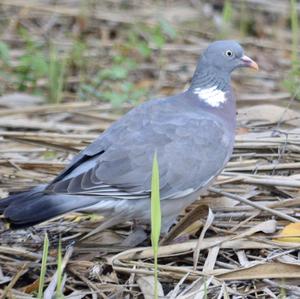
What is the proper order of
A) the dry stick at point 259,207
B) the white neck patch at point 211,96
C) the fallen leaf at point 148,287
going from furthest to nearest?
1. the white neck patch at point 211,96
2. the dry stick at point 259,207
3. the fallen leaf at point 148,287

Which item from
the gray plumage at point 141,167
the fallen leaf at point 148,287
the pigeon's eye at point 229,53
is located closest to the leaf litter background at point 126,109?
the fallen leaf at point 148,287

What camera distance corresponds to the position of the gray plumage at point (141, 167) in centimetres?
379

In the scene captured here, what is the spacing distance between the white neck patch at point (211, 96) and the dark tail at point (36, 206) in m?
0.84

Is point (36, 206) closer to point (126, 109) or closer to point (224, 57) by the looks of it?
point (224, 57)

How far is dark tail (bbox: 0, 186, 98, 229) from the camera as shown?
366cm

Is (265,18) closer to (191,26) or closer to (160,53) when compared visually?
(191,26)

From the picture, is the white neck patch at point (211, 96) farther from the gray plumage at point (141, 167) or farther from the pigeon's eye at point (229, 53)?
the pigeon's eye at point (229, 53)

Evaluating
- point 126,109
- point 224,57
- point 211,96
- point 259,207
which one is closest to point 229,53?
point 224,57

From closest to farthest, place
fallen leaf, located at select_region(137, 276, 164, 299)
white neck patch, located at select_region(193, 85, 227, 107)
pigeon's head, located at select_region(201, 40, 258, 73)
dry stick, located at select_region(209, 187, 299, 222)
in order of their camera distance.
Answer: fallen leaf, located at select_region(137, 276, 164, 299) < dry stick, located at select_region(209, 187, 299, 222) < white neck patch, located at select_region(193, 85, 227, 107) < pigeon's head, located at select_region(201, 40, 258, 73)

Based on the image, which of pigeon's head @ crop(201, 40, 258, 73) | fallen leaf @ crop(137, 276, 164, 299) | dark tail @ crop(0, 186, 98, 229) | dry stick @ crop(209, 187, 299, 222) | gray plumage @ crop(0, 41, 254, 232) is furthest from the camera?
pigeon's head @ crop(201, 40, 258, 73)

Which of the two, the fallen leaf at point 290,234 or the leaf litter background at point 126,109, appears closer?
the leaf litter background at point 126,109

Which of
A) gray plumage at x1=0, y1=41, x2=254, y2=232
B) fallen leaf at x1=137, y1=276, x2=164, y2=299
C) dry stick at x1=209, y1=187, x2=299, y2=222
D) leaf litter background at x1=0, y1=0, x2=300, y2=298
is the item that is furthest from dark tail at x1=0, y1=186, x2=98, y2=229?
dry stick at x1=209, y1=187, x2=299, y2=222

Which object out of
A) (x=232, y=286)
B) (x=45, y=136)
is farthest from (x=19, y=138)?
(x=232, y=286)

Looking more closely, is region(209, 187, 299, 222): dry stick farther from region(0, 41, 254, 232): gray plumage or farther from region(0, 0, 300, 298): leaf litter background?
region(0, 41, 254, 232): gray plumage
